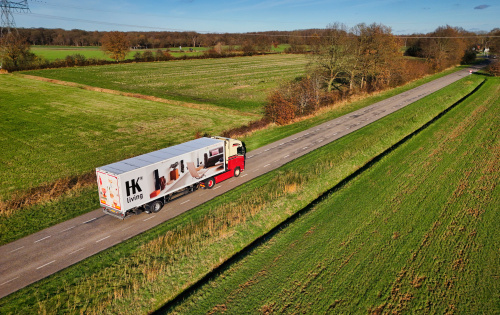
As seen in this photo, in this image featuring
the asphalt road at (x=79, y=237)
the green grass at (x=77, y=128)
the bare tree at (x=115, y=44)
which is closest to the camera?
the asphalt road at (x=79, y=237)

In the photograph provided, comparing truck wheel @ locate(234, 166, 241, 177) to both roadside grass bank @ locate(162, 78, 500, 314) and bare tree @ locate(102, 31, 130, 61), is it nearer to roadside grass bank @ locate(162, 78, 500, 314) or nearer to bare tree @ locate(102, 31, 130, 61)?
roadside grass bank @ locate(162, 78, 500, 314)

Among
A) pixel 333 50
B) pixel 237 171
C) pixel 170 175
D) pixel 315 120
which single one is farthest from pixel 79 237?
pixel 333 50

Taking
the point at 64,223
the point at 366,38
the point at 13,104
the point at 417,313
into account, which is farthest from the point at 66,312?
the point at 366,38

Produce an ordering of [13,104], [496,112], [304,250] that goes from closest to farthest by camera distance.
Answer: [304,250], [496,112], [13,104]

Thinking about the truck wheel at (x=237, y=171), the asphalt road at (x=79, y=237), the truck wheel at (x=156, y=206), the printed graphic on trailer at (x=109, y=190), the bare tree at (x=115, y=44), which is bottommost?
the asphalt road at (x=79, y=237)

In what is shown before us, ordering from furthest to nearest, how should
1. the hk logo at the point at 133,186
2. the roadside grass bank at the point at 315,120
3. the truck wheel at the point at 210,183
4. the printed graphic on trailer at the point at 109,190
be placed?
the roadside grass bank at the point at 315,120
the truck wheel at the point at 210,183
the hk logo at the point at 133,186
the printed graphic on trailer at the point at 109,190

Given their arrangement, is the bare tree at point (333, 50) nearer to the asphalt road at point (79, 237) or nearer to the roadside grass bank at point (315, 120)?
the roadside grass bank at point (315, 120)

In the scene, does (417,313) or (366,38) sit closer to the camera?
(417,313)

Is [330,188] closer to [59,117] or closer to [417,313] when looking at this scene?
[417,313]

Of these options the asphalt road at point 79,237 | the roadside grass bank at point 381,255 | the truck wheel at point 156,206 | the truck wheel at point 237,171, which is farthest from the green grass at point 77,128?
the roadside grass bank at point 381,255
